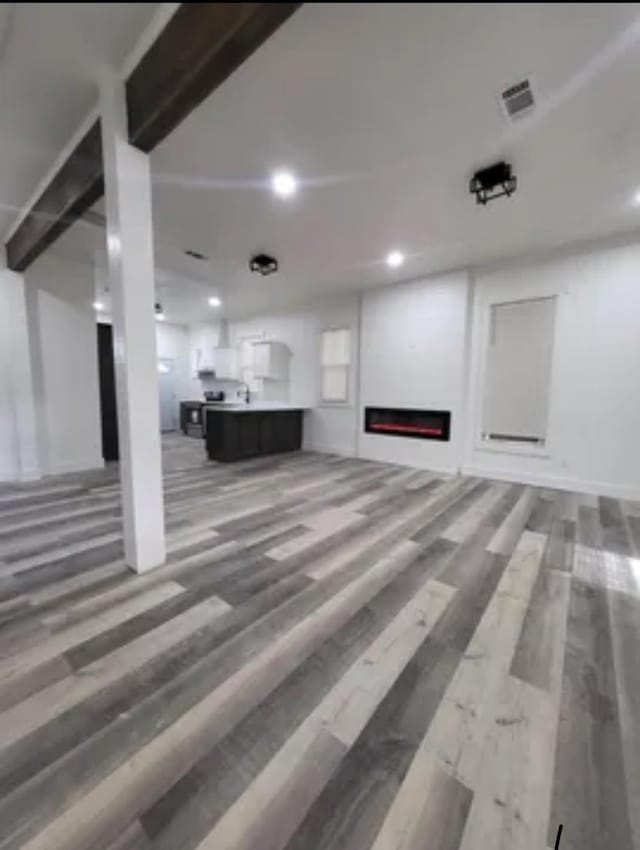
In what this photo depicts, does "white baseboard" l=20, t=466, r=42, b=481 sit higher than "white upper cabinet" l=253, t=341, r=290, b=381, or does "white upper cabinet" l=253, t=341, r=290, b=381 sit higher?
"white upper cabinet" l=253, t=341, r=290, b=381

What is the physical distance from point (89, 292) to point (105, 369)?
1.20m

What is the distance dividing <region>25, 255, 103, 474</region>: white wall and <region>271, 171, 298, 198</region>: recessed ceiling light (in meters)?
3.58

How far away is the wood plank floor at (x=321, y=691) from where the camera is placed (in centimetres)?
105

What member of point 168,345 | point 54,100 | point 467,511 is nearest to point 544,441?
point 467,511

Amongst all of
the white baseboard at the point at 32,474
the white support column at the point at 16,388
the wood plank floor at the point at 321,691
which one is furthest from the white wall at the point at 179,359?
the wood plank floor at the point at 321,691

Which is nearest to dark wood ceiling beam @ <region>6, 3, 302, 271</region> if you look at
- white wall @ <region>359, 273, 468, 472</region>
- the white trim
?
white wall @ <region>359, 273, 468, 472</region>

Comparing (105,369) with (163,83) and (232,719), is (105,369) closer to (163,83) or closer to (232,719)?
(163,83)

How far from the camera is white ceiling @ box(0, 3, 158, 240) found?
849 millimetres

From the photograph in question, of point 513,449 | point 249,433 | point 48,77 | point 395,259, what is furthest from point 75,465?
point 513,449

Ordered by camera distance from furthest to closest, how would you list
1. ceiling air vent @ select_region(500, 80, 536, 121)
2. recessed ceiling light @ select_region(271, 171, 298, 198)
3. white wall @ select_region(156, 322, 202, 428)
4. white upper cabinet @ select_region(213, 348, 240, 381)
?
white wall @ select_region(156, 322, 202, 428) < white upper cabinet @ select_region(213, 348, 240, 381) < recessed ceiling light @ select_region(271, 171, 298, 198) < ceiling air vent @ select_region(500, 80, 536, 121)

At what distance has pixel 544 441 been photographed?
4473mm

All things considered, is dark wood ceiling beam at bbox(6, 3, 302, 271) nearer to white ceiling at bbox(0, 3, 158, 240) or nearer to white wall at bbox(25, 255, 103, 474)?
white ceiling at bbox(0, 3, 158, 240)

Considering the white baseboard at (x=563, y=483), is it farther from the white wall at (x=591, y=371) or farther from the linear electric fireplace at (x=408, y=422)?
the linear electric fireplace at (x=408, y=422)

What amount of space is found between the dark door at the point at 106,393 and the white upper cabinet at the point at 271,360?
251 cm
